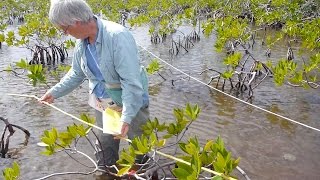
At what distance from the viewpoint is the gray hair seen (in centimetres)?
217

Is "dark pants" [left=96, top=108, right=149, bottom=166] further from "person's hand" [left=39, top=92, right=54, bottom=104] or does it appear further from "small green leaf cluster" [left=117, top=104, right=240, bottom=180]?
"person's hand" [left=39, top=92, right=54, bottom=104]

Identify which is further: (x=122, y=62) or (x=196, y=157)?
(x=122, y=62)

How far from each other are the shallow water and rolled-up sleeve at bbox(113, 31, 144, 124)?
1.57m

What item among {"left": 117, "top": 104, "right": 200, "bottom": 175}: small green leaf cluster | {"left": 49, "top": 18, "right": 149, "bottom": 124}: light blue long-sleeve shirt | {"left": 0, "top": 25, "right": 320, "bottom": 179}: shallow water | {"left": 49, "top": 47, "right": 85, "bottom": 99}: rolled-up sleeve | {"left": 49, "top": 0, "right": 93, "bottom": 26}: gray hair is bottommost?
{"left": 0, "top": 25, "right": 320, "bottom": 179}: shallow water

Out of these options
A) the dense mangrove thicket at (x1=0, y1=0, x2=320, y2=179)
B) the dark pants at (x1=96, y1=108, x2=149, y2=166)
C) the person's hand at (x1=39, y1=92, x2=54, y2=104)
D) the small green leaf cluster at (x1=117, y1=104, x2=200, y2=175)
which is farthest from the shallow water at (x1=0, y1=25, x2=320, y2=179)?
the small green leaf cluster at (x1=117, y1=104, x2=200, y2=175)

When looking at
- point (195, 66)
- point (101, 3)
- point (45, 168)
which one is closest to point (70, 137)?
point (45, 168)

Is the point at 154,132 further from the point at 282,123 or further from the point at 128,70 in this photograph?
the point at 282,123

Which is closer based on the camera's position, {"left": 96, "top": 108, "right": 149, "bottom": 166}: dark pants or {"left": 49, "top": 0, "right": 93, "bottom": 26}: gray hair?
{"left": 49, "top": 0, "right": 93, "bottom": 26}: gray hair

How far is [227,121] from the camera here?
5.21m

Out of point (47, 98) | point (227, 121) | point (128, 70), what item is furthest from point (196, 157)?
point (227, 121)

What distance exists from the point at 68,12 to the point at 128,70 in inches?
18.9

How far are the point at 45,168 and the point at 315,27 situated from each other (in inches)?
234

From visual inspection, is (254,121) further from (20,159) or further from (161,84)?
(20,159)

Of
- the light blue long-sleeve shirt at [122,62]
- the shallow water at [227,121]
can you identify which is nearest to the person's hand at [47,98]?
the light blue long-sleeve shirt at [122,62]
